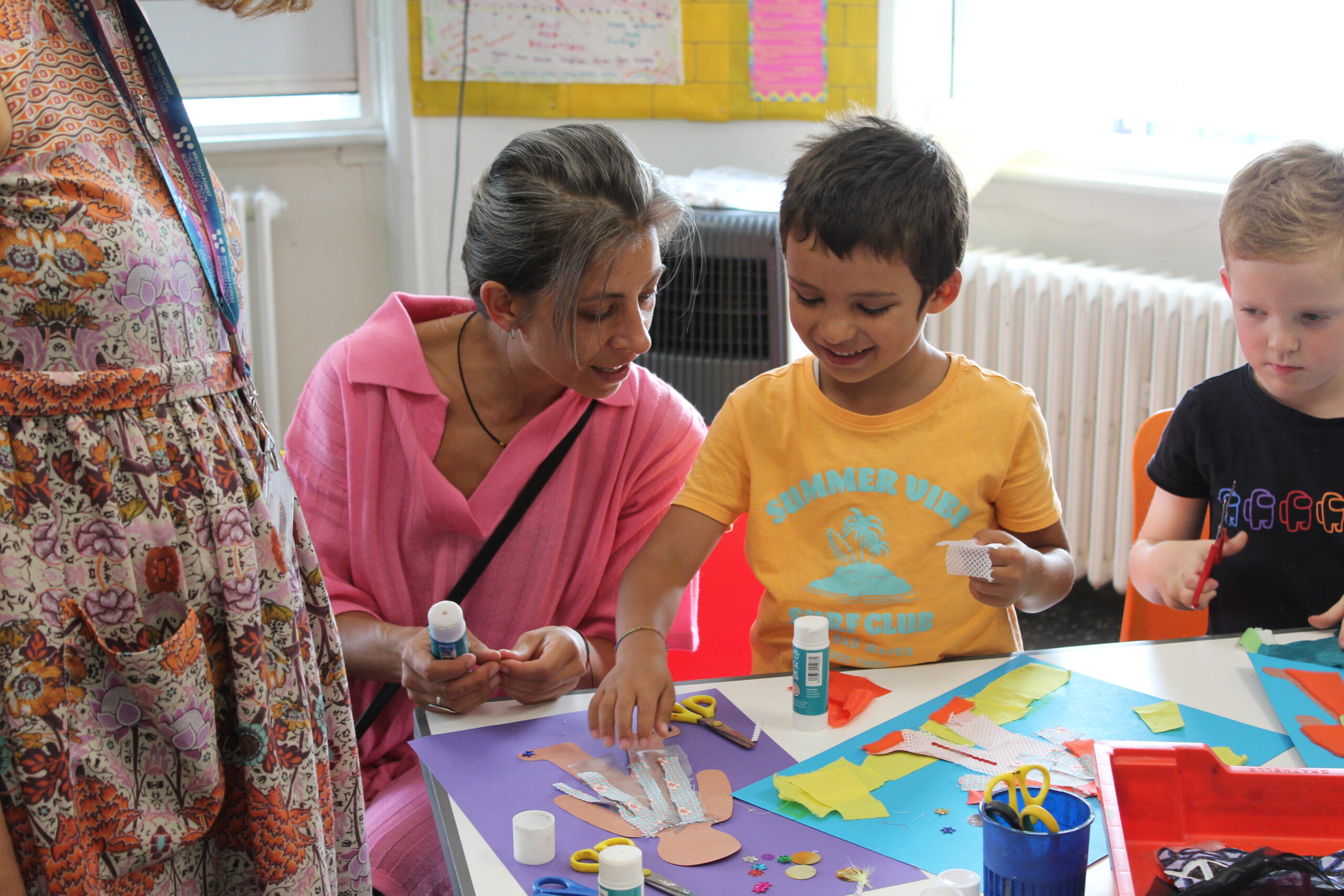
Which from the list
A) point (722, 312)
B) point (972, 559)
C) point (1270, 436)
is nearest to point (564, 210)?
point (972, 559)

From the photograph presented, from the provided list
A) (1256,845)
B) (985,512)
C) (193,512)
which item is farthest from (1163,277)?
(193,512)

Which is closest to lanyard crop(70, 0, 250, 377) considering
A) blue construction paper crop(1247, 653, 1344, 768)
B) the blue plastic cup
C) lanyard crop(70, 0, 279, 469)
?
lanyard crop(70, 0, 279, 469)

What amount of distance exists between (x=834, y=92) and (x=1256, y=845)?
2468mm

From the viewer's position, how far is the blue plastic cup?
0.83 m

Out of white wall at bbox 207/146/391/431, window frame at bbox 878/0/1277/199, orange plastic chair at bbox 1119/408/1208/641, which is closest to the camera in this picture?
orange plastic chair at bbox 1119/408/1208/641

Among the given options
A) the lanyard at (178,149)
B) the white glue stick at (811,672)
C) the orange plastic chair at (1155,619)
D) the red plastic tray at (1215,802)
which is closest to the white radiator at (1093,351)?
the orange plastic chair at (1155,619)

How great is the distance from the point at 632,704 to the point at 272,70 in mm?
A: 2640

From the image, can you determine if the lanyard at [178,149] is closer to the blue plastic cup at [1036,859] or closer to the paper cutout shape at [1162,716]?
the blue plastic cup at [1036,859]

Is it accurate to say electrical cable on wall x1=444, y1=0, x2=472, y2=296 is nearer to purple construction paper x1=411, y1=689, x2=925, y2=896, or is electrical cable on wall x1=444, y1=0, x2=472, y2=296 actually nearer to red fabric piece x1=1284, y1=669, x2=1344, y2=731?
purple construction paper x1=411, y1=689, x2=925, y2=896

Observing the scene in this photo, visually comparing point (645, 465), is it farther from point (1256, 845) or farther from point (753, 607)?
point (1256, 845)

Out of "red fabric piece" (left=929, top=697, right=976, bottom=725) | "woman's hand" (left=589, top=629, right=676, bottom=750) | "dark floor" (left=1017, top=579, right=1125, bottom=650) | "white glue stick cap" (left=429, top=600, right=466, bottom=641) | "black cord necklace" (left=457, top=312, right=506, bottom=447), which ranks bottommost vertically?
"dark floor" (left=1017, top=579, right=1125, bottom=650)

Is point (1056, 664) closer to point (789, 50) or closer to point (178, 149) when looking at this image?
point (178, 149)

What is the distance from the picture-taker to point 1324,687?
126 centimetres

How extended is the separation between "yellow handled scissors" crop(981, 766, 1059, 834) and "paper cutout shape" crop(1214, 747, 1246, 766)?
37cm
